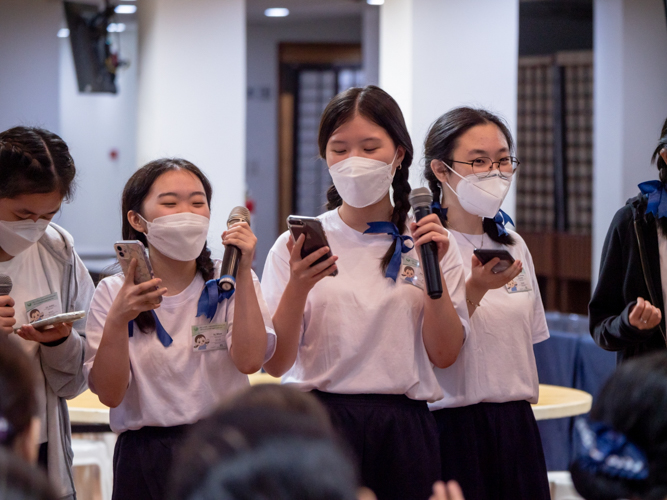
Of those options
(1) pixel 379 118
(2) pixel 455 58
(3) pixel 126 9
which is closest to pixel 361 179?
(1) pixel 379 118

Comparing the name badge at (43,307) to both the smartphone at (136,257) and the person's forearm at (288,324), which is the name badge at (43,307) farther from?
the person's forearm at (288,324)

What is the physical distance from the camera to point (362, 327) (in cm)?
191

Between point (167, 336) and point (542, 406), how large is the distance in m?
1.80

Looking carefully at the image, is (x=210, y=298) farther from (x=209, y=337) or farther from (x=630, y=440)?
(x=630, y=440)

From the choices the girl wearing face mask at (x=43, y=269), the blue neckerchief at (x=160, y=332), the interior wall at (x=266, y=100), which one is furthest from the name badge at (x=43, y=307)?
the interior wall at (x=266, y=100)

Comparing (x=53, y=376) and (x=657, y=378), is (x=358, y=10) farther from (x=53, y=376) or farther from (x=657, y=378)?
(x=657, y=378)

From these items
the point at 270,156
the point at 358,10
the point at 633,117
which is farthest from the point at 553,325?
the point at 270,156

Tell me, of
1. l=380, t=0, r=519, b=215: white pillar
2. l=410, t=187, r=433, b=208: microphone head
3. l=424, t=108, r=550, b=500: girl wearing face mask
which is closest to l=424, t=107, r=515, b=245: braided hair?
l=424, t=108, r=550, b=500: girl wearing face mask

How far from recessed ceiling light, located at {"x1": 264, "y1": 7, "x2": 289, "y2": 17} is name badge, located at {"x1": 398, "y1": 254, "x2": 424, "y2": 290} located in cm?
787

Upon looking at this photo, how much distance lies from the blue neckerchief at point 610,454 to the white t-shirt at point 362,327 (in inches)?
29.3

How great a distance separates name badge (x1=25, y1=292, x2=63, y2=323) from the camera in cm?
193

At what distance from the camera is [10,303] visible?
177cm

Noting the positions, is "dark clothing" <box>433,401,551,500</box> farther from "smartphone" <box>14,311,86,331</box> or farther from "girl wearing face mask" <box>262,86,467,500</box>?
"smartphone" <box>14,311,86,331</box>

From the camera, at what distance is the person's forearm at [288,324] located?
1.88 m
